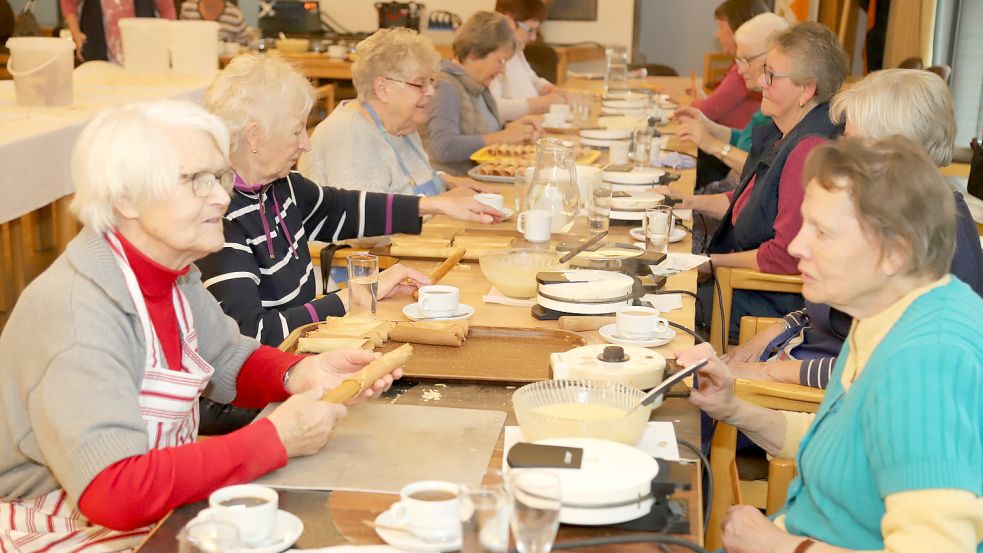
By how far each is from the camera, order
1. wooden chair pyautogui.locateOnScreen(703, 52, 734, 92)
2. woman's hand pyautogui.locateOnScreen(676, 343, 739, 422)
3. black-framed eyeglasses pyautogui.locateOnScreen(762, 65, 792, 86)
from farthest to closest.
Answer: wooden chair pyautogui.locateOnScreen(703, 52, 734, 92) < black-framed eyeglasses pyautogui.locateOnScreen(762, 65, 792, 86) < woman's hand pyautogui.locateOnScreen(676, 343, 739, 422)

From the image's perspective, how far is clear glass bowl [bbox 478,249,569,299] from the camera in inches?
90.7

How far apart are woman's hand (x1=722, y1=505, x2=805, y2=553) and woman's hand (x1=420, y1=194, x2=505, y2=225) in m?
1.59

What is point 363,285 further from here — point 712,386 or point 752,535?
point 752,535

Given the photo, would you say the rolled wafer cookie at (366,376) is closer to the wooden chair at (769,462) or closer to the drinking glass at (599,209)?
the wooden chair at (769,462)

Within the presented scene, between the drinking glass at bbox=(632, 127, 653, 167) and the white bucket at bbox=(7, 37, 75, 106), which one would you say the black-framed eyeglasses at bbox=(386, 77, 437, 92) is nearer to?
the drinking glass at bbox=(632, 127, 653, 167)

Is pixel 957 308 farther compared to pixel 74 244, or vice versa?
pixel 74 244

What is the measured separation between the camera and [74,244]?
1.58m

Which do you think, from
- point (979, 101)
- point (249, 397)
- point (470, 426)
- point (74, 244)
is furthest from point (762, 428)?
point (979, 101)

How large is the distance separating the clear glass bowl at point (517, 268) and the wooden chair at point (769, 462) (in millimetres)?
498

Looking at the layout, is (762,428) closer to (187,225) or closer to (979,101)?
(187,225)

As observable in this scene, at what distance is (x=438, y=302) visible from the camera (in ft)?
7.07

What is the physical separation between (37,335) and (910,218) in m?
1.20

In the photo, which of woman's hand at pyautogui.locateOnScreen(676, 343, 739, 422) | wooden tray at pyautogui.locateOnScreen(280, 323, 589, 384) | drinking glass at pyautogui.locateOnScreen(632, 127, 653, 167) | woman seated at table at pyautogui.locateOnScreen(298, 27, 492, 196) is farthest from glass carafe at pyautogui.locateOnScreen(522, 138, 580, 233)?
woman's hand at pyautogui.locateOnScreen(676, 343, 739, 422)

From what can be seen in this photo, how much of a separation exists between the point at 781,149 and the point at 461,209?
3.22 feet
